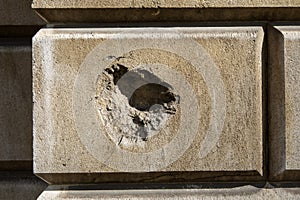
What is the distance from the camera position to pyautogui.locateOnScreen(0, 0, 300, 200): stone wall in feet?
6.20

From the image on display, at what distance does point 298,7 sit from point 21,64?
3.80 feet

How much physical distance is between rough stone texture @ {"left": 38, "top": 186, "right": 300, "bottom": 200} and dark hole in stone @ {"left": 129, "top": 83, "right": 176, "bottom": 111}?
32cm

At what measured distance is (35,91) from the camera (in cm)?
189

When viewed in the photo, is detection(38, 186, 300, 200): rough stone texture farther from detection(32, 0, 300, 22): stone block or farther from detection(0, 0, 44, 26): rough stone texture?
detection(0, 0, 44, 26): rough stone texture

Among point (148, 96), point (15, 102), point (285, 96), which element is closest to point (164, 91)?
point (148, 96)

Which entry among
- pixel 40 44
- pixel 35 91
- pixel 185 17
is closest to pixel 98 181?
pixel 35 91

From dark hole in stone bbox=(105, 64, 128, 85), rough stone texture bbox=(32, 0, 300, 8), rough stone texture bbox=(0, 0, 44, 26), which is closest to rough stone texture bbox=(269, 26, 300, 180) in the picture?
rough stone texture bbox=(32, 0, 300, 8)

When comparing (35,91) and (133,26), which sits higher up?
(133,26)

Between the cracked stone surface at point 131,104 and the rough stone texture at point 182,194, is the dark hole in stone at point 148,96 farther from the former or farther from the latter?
the rough stone texture at point 182,194

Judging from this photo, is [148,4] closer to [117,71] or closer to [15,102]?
[117,71]

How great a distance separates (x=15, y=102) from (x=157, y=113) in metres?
0.70

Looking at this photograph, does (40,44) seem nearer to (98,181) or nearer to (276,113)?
(98,181)

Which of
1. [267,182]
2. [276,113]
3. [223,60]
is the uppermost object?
[223,60]

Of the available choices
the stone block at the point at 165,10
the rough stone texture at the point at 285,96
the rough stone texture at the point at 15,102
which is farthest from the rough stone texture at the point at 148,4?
the rough stone texture at the point at 15,102
